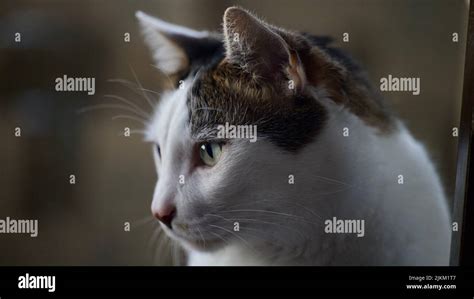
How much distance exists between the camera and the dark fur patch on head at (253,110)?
0.82m

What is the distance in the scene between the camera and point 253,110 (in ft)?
2.72

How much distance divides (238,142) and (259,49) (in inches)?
6.2

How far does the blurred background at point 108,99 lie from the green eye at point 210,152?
0.15m

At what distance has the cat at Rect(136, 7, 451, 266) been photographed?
2.68 ft

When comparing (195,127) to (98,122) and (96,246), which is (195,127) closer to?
(98,122)

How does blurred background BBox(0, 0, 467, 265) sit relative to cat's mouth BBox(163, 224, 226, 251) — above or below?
above

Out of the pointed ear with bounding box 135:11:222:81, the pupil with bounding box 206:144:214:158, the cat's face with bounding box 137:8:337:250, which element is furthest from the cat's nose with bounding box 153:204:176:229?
the pointed ear with bounding box 135:11:222:81

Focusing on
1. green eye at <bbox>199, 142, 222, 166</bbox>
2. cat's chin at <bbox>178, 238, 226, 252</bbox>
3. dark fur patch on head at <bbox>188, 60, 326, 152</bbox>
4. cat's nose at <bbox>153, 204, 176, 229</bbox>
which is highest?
dark fur patch on head at <bbox>188, 60, 326, 152</bbox>

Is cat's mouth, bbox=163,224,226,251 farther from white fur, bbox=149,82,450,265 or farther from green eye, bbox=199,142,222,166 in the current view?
green eye, bbox=199,142,222,166

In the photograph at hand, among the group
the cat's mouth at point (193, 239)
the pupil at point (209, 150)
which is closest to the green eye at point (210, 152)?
the pupil at point (209, 150)

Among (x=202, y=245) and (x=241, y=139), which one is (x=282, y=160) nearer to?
(x=241, y=139)

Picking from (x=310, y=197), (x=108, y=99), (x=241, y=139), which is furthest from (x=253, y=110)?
(x=108, y=99)
